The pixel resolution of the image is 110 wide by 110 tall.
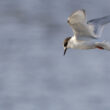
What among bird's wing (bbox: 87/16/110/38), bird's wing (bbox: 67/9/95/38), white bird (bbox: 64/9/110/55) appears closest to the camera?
bird's wing (bbox: 67/9/95/38)

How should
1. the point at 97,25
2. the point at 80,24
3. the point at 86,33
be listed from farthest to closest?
the point at 97,25
the point at 86,33
the point at 80,24

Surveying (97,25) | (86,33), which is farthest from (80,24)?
(97,25)

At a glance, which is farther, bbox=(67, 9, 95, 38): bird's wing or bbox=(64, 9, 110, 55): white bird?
bbox=(64, 9, 110, 55): white bird

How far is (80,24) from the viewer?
8945 millimetres

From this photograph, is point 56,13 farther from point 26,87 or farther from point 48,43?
point 26,87

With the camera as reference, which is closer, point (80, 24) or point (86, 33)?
point (80, 24)

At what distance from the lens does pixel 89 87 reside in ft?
40.4

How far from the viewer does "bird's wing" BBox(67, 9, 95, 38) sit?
860 centimetres

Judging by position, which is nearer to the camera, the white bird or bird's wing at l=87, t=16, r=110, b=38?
the white bird

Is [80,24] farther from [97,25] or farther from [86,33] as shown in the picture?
[97,25]

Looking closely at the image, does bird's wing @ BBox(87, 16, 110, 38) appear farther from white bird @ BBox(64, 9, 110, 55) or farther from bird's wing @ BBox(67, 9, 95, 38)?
bird's wing @ BBox(67, 9, 95, 38)

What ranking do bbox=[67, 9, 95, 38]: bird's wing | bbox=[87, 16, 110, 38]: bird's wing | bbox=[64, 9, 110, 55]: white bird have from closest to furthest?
1. bbox=[67, 9, 95, 38]: bird's wing
2. bbox=[64, 9, 110, 55]: white bird
3. bbox=[87, 16, 110, 38]: bird's wing

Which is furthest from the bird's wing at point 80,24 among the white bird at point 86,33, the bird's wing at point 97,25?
the bird's wing at point 97,25

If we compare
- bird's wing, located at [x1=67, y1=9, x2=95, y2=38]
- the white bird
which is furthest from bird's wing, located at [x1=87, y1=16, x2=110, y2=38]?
bird's wing, located at [x1=67, y1=9, x2=95, y2=38]
